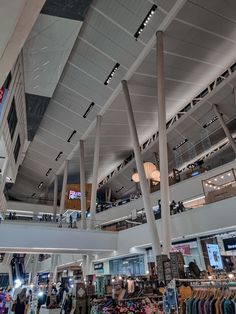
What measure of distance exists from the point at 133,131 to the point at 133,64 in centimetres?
300

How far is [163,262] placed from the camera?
5.57 meters

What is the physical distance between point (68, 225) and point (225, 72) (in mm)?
11649

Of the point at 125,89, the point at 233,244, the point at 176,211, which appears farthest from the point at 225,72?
the point at 233,244

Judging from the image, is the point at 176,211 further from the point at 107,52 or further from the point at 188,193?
the point at 107,52

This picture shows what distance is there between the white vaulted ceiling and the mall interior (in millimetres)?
54

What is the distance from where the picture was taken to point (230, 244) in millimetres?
8820

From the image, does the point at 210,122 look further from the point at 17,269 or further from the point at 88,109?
the point at 17,269

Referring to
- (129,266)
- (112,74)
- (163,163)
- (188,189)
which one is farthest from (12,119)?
(129,266)

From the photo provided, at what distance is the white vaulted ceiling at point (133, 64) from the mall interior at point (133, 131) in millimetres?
54

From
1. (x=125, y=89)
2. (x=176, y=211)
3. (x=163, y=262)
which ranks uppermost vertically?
(x=125, y=89)

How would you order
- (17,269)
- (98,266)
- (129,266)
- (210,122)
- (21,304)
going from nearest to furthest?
(21,304) < (129,266) < (210,122) < (98,266) < (17,269)

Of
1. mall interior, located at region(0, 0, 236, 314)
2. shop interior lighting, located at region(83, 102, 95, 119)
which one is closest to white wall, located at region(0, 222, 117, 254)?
mall interior, located at region(0, 0, 236, 314)

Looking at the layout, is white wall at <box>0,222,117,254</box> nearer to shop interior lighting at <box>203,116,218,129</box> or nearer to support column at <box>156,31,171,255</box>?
support column at <box>156,31,171,255</box>

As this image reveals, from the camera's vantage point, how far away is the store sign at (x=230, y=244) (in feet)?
28.6
